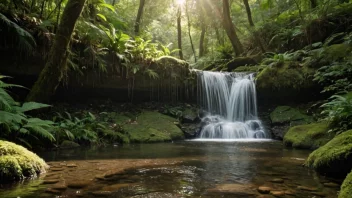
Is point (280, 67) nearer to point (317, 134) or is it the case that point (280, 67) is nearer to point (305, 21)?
point (305, 21)

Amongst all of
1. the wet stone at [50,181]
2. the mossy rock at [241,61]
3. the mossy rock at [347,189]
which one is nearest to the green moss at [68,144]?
the wet stone at [50,181]

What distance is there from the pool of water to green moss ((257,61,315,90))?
6437 mm

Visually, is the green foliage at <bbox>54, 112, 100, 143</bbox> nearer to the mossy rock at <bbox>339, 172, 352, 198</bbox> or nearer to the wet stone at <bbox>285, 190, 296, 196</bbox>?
the wet stone at <bbox>285, 190, 296, 196</bbox>

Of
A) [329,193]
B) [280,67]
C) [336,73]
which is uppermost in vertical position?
[280,67]

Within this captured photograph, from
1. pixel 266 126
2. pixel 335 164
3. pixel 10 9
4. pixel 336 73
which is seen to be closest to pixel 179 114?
pixel 266 126

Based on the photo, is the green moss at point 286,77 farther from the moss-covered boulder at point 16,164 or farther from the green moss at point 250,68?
the moss-covered boulder at point 16,164

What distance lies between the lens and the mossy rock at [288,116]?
31.9 feet

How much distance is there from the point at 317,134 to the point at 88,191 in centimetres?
575

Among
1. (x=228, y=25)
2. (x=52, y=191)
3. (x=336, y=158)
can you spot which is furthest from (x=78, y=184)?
(x=228, y=25)

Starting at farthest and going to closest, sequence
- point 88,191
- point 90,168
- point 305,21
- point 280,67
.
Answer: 1. point 305,21
2. point 280,67
3. point 90,168
4. point 88,191

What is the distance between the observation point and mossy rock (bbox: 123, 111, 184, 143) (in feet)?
27.5

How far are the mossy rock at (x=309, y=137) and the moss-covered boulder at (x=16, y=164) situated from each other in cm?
569

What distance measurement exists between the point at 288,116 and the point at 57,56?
25.9 feet

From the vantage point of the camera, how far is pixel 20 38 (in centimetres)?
681
